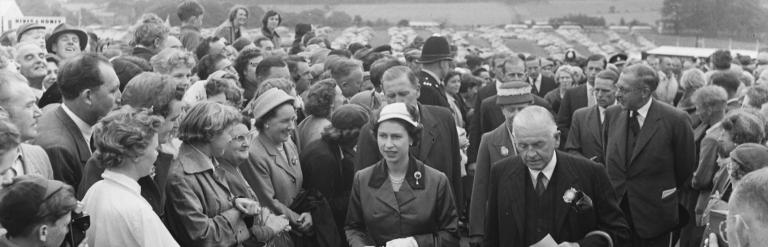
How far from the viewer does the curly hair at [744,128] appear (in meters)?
7.10

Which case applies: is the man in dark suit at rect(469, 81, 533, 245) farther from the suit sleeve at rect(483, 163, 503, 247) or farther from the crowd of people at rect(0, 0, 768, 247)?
the suit sleeve at rect(483, 163, 503, 247)

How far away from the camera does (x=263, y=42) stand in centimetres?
1232

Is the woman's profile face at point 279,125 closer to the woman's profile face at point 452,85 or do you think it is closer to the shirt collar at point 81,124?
the shirt collar at point 81,124

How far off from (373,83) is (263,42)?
316cm

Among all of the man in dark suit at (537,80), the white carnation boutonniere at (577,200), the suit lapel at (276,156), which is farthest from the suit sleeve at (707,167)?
the man in dark suit at (537,80)

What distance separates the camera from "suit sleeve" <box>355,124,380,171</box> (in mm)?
6582

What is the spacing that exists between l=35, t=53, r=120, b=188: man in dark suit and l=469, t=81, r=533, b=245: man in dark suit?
2.52 meters

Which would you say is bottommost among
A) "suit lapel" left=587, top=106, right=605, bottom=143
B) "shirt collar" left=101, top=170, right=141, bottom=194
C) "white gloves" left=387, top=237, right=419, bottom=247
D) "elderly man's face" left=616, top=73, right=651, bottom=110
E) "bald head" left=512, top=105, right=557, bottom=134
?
"white gloves" left=387, top=237, right=419, bottom=247

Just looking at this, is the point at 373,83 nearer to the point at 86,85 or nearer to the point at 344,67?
the point at 344,67

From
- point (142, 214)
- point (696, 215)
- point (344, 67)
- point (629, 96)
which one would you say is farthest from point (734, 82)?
point (142, 214)

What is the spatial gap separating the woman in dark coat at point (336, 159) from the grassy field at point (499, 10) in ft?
129

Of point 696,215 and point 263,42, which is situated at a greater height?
point 263,42

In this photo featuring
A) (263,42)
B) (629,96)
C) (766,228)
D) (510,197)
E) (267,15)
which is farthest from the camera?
(267,15)

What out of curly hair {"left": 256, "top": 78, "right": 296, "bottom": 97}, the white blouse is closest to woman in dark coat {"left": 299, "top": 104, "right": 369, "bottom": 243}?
curly hair {"left": 256, "top": 78, "right": 296, "bottom": 97}
